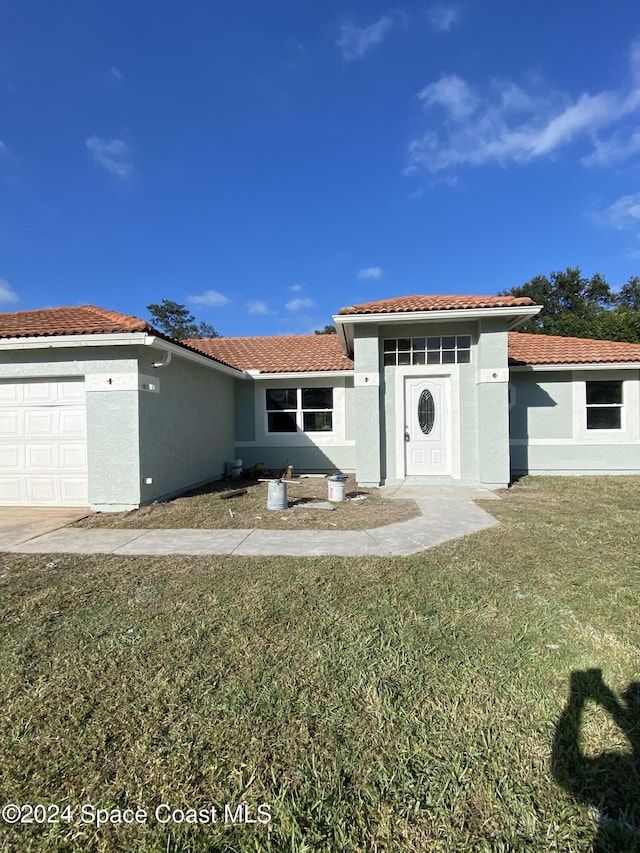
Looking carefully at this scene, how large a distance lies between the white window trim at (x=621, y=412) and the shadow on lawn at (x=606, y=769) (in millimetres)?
10363

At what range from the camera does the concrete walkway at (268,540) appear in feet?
18.2

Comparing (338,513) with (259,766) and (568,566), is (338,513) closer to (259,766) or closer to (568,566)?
(568,566)

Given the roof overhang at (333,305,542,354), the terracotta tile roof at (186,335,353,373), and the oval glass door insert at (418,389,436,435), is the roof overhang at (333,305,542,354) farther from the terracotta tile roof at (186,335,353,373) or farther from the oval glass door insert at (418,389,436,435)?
the terracotta tile roof at (186,335,353,373)

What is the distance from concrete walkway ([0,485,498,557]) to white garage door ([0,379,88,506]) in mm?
1878

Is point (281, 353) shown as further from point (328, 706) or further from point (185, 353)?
point (328, 706)

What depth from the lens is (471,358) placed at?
10.1 m

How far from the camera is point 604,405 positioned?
455 inches

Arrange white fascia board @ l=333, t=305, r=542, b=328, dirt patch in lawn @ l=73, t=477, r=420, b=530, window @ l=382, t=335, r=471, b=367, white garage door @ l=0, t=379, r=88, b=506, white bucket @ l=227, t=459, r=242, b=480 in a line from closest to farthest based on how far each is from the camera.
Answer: dirt patch in lawn @ l=73, t=477, r=420, b=530
white garage door @ l=0, t=379, r=88, b=506
white fascia board @ l=333, t=305, r=542, b=328
window @ l=382, t=335, r=471, b=367
white bucket @ l=227, t=459, r=242, b=480

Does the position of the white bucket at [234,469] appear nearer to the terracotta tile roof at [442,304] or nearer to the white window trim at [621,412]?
the terracotta tile roof at [442,304]

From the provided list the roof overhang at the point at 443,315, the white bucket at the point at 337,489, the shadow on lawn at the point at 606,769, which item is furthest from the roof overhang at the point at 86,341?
the shadow on lawn at the point at 606,769

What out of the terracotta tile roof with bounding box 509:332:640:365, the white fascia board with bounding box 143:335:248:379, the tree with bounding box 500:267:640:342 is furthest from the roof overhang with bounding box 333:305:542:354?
the tree with bounding box 500:267:640:342

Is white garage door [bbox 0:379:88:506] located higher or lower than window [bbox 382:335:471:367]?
lower

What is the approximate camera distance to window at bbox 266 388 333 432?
1320 centimetres

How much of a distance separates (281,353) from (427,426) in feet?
20.9
